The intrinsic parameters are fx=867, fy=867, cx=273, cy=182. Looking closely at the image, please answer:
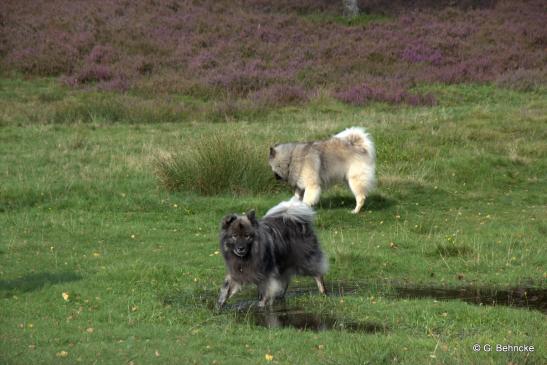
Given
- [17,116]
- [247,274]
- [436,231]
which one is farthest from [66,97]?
[247,274]

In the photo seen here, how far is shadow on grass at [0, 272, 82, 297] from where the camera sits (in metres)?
10.4

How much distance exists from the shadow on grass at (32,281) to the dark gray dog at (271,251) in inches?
86.5

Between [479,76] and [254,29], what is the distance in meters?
10.1

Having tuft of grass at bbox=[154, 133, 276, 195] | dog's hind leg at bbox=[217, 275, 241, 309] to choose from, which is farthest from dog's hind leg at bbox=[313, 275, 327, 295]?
tuft of grass at bbox=[154, 133, 276, 195]

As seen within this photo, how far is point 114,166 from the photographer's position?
18.6 meters

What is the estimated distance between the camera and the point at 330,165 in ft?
53.0

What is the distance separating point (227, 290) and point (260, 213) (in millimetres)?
5491

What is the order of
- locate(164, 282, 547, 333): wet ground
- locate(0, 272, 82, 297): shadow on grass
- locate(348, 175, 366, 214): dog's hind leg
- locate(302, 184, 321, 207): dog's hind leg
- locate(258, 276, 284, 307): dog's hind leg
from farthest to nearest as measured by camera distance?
locate(302, 184, 321, 207): dog's hind leg → locate(348, 175, 366, 214): dog's hind leg → locate(0, 272, 82, 297): shadow on grass → locate(258, 276, 284, 307): dog's hind leg → locate(164, 282, 547, 333): wet ground

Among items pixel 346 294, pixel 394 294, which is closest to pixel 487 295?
pixel 394 294

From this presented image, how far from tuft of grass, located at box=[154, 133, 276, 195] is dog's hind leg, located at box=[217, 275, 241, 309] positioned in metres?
6.63

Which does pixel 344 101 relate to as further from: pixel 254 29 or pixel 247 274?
pixel 247 274

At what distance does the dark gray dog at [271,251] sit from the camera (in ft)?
32.5

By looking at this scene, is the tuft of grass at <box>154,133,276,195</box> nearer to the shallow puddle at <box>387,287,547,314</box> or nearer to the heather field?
the heather field

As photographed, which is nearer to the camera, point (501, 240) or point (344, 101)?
point (501, 240)
